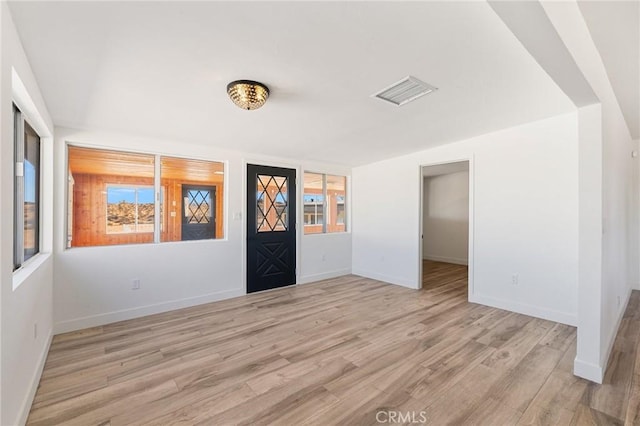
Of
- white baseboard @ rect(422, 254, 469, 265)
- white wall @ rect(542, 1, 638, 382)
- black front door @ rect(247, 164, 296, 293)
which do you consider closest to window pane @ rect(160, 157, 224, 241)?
black front door @ rect(247, 164, 296, 293)

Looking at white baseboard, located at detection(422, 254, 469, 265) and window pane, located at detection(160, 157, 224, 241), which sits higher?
window pane, located at detection(160, 157, 224, 241)

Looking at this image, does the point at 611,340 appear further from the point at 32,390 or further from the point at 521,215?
the point at 32,390

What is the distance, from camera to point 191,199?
13.5 feet

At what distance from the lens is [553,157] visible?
129 inches

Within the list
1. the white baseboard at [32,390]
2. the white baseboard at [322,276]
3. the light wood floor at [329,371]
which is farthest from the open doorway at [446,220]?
the white baseboard at [32,390]

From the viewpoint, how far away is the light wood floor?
181cm

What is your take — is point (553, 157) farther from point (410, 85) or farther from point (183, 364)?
point (183, 364)

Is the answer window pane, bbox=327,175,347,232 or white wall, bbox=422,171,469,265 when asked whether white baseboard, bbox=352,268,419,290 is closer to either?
window pane, bbox=327,175,347,232

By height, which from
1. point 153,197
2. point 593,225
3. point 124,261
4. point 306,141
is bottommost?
point 124,261

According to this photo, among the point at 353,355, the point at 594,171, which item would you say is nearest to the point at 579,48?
the point at 594,171

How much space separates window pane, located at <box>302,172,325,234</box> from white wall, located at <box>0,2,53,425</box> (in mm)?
3518

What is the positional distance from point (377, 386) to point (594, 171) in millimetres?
2352

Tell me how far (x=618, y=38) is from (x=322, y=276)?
463 cm
